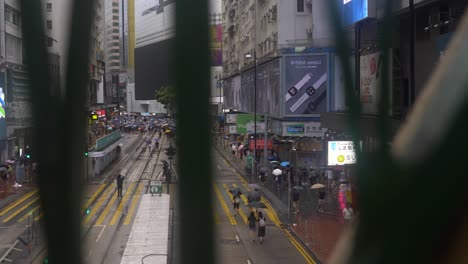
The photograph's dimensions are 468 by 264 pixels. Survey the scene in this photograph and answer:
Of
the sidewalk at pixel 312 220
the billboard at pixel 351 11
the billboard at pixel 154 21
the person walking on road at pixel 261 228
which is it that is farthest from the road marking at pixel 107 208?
the billboard at pixel 154 21

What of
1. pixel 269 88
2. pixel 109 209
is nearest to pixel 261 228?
pixel 109 209

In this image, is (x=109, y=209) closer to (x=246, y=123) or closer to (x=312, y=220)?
(x=312, y=220)

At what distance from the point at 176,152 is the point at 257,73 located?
83.0 feet

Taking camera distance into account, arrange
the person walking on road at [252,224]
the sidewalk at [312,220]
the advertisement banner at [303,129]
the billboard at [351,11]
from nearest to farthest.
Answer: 1. the billboard at [351,11]
2. the sidewalk at [312,220]
3. the person walking on road at [252,224]
4. the advertisement banner at [303,129]

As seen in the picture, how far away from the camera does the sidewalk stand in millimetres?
10489

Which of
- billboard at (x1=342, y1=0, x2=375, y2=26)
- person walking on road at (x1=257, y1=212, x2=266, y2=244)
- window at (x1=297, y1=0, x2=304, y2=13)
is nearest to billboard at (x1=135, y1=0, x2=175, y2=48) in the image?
billboard at (x1=342, y1=0, x2=375, y2=26)

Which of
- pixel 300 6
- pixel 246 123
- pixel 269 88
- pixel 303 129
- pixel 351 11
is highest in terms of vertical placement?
pixel 300 6

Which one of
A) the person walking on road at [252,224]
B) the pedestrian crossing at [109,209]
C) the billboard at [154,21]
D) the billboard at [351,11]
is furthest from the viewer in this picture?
the pedestrian crossing at [109,209]

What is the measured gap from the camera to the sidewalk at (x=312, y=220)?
10.5 meters

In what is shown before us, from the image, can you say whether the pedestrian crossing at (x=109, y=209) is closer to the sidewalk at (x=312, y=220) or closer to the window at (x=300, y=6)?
the sidewalk at (x=312, y=220)

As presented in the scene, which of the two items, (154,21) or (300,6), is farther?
(300,6)

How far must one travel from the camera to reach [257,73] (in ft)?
85.7

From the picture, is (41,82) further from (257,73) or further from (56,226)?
(257,73)

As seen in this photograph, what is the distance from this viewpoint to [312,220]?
1336cm
